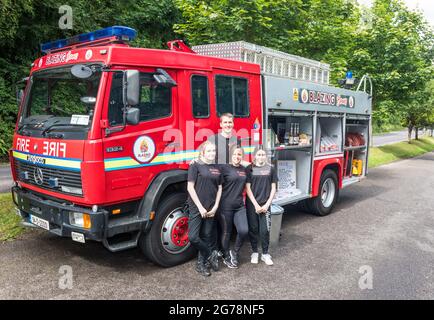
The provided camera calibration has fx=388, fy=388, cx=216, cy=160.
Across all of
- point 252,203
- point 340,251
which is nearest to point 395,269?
point 340,251

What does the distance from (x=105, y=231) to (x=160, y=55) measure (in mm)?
2272

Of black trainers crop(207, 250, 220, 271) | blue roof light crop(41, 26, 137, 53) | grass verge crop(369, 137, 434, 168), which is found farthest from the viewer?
grass verge crop(369, 137, 434, 168)

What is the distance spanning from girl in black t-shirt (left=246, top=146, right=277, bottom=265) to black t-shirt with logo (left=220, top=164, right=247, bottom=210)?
0.20 m

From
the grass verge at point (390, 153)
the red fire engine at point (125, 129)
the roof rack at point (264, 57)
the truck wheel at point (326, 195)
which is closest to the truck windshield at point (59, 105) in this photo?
the red fire engine at point (125, 129)

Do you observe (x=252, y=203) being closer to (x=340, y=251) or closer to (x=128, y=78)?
(x=340, y=251)

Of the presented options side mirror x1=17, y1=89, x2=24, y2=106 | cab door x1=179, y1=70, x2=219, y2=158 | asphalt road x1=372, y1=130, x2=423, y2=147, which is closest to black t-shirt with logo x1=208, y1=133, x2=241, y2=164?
cab door x1=179, y1=70, x2=219, y2=158

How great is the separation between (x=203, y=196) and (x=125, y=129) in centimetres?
125

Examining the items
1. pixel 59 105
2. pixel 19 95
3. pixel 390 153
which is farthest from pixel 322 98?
pixel 390 153

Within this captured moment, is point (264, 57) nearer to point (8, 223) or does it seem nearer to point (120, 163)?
point (120, 163)

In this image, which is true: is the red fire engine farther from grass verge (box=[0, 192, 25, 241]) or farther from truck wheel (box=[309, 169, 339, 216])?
truck wheel (box=[309, 169, 339, 216])

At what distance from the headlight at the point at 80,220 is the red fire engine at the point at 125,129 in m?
0.01

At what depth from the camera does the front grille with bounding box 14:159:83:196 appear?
14.6 ft

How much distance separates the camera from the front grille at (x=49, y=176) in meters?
4.46

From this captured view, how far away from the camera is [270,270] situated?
514 cm
